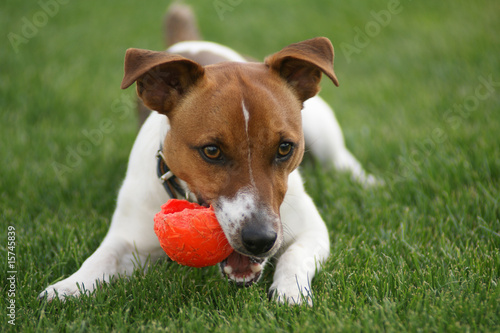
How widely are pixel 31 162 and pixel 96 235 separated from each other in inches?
64.6

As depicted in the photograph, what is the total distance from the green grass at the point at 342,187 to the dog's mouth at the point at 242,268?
0.26 ft

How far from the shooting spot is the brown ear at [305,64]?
10.2 feet

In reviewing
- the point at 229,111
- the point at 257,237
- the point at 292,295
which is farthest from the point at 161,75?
the point at 292,295

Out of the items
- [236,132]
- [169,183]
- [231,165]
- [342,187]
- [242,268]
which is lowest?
[342,187]

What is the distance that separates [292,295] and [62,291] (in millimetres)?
1298

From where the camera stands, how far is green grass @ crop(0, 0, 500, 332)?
8.67 ft

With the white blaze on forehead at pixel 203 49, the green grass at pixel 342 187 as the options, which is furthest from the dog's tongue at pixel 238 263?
the white blaze on forehead at pixel 203 49

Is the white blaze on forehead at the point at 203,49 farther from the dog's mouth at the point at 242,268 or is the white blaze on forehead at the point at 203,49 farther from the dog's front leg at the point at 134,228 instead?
the dog's mouth at the point at 242,268

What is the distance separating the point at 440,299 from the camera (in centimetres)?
262

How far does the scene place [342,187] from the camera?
4426 millimetres

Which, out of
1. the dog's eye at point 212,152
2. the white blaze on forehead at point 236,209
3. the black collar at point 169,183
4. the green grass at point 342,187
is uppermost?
the dog's eye at point 212,152

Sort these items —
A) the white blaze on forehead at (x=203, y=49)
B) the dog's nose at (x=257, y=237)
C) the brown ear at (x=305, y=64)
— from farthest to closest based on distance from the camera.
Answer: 1. the white blaze on forehead at (x=203, y=49)
2. the brown ear at (x=305, y=64)
3. the dog's nose at (x=257, y=237)

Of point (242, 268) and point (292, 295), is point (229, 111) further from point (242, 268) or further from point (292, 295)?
point (292, 295)

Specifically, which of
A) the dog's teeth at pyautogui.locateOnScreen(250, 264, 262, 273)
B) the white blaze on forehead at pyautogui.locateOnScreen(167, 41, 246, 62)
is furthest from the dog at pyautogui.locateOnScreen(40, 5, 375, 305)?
the white blaze on forehead at pyautogui.locateOnScreen(167, 41, 246, 62)
